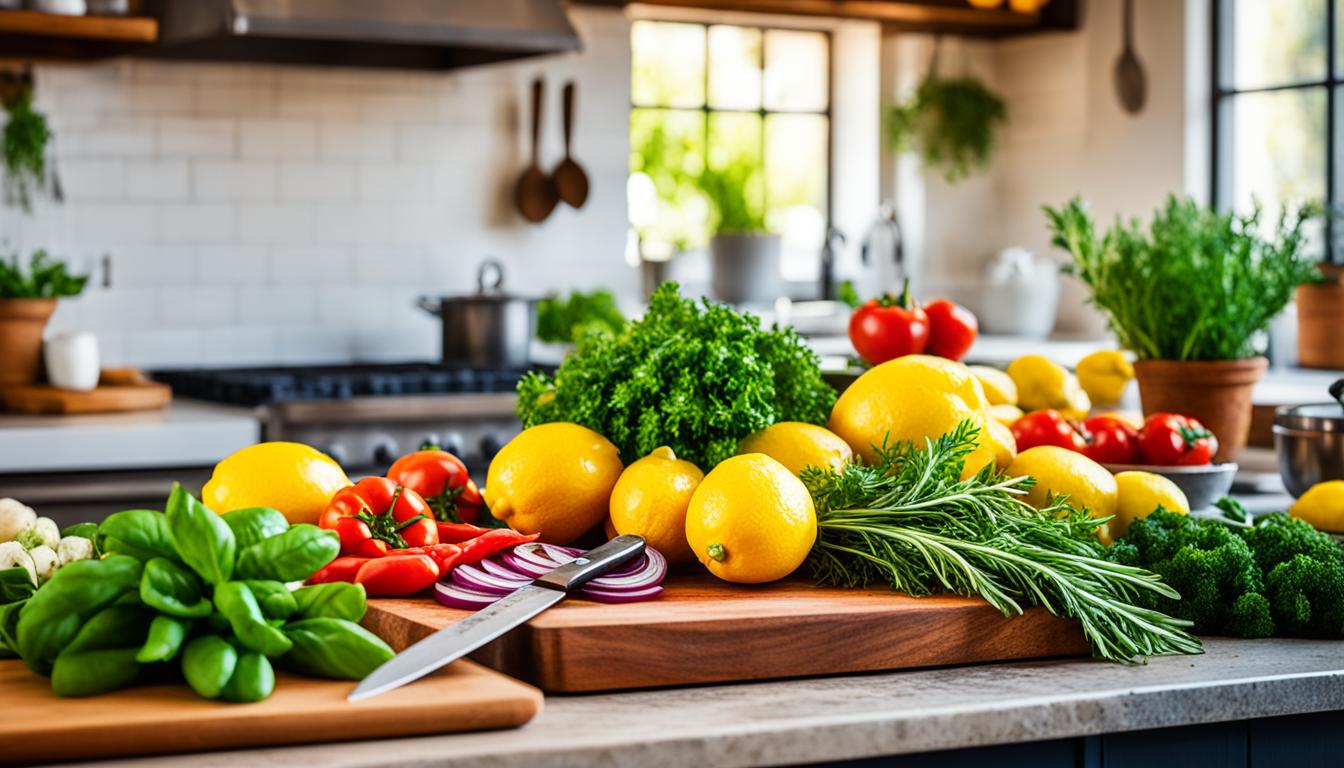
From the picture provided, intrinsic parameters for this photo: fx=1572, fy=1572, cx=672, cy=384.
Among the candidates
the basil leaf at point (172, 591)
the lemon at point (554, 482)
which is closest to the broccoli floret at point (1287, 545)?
the lemon at point (554, 482)

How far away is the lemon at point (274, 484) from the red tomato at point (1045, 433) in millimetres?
764

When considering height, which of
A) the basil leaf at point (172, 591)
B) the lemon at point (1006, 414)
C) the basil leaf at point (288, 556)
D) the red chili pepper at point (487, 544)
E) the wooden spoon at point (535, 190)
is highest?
the wooden spoon at point (535, 190)

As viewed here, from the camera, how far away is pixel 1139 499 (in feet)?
5.27

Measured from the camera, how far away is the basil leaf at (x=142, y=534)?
108 cm

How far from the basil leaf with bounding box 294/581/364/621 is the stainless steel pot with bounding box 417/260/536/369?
3258 mm

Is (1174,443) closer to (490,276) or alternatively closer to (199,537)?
(199,537)

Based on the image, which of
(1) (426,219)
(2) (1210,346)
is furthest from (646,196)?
(2) (1210,346)

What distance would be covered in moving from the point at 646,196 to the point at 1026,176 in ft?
4.97

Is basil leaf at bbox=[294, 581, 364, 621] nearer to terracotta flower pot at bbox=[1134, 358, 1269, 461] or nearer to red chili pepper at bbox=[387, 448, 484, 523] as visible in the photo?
red chili pepper at bbox=[387, 448, 484, 523]

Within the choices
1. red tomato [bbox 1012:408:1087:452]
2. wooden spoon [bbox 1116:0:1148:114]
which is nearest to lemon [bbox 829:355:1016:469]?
red tomato [bbox 1012:408:1087:452]

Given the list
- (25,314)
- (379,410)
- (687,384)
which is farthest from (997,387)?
(25,314)

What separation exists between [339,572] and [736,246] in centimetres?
417

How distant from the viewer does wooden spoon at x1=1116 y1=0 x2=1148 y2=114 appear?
17.8 feet

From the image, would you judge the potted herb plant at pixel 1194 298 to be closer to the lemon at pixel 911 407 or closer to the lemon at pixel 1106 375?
the lemon at pixel 1106 375
